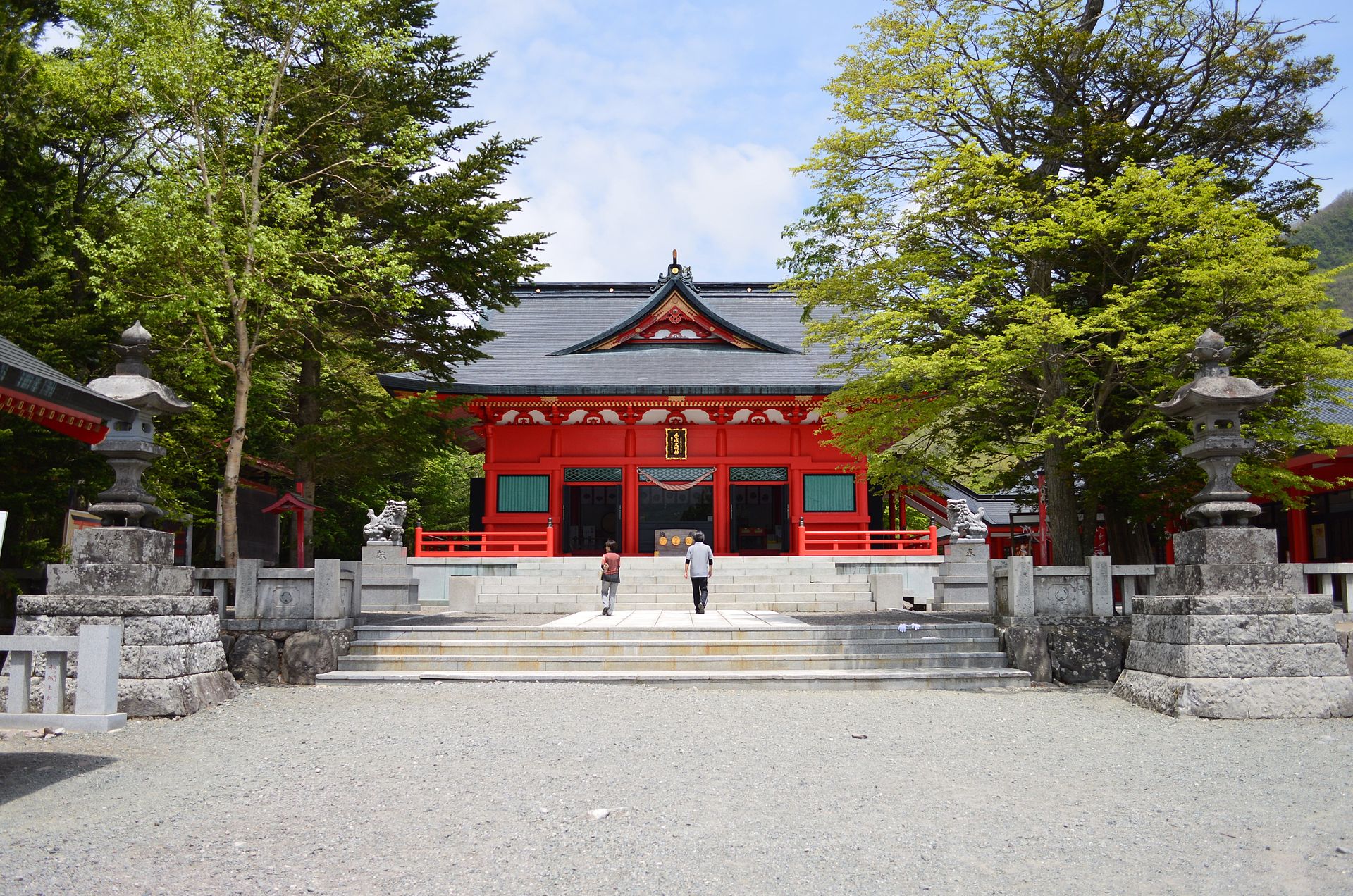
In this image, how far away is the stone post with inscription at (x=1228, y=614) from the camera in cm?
768

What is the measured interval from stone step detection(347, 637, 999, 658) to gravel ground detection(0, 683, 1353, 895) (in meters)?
2.30

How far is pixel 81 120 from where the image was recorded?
44.2 feet

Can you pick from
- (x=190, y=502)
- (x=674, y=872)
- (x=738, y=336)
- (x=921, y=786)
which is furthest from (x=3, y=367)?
(x=738, y=336)

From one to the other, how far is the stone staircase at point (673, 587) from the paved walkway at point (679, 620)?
3.79 ft

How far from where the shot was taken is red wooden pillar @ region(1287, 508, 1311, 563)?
55.2 feet

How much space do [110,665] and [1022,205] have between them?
1008cm

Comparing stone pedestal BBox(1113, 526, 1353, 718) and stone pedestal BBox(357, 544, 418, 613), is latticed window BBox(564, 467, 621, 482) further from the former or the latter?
stone pedestal BBox(1113, 526, 1353, 718)

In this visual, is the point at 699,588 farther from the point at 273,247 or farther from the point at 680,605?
the point at 273,247

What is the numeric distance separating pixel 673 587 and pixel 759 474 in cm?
481

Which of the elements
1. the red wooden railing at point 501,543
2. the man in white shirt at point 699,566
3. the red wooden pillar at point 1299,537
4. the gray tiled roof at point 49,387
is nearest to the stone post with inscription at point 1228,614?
the man in white shirt at point 699,566

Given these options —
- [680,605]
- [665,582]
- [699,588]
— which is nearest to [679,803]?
[699,588]

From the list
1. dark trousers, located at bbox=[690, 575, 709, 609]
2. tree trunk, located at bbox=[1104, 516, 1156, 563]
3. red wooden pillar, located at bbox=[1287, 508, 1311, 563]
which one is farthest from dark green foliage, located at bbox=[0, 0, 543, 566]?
red wooden pillar, located at bbox=[1287, 508, 1311, 563]

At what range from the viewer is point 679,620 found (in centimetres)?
1309

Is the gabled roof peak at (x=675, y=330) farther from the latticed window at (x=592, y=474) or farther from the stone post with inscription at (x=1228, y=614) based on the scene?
the stone post with inscription at (x=1228, y=614)
